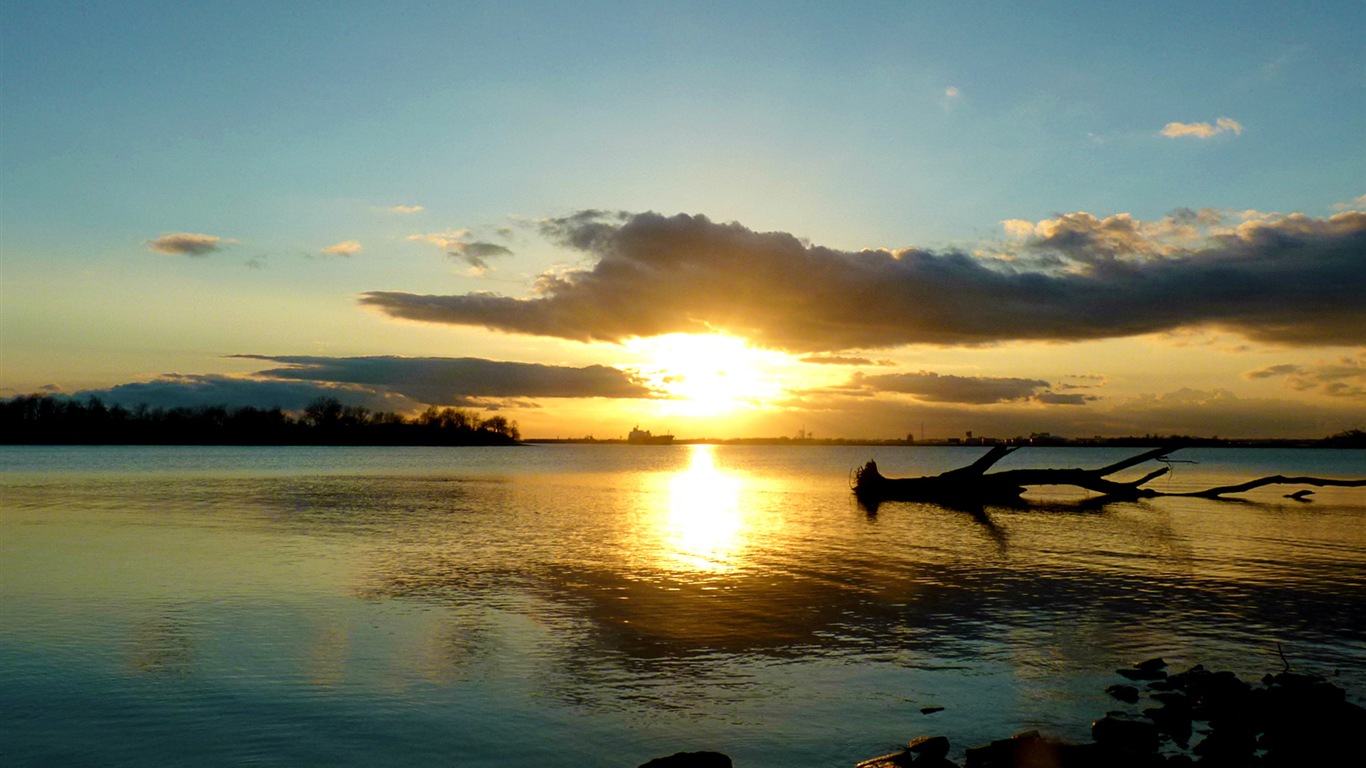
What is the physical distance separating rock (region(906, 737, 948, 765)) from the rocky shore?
0.01 meters

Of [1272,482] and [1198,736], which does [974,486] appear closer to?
[1272,482]

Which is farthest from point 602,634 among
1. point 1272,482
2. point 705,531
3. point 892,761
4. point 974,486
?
point 1272,482

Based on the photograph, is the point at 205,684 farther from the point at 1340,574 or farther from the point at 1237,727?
the point at 1340,574

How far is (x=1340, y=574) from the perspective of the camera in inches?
1022

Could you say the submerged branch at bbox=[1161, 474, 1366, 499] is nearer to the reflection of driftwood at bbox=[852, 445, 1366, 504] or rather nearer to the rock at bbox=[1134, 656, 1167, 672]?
the reflection of driftwood at bbox=[852, 445, 1366, 504]

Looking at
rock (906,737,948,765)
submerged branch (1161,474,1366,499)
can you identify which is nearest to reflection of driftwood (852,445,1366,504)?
submerged branch (1161,474,1366,499)

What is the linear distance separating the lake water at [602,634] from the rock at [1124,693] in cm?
37

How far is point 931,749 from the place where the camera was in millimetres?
10531

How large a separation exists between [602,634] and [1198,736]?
34.8 feet

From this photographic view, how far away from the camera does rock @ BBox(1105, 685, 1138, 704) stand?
1323 cm

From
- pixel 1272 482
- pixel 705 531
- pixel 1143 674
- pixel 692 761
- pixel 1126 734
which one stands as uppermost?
pixel 1272 482

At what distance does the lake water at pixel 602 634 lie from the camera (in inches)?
470

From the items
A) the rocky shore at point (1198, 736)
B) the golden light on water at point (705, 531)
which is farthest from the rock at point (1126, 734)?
the golden light on water at point (705, 531)

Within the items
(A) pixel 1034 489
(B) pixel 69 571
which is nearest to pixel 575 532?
(B) pixel 69 571
